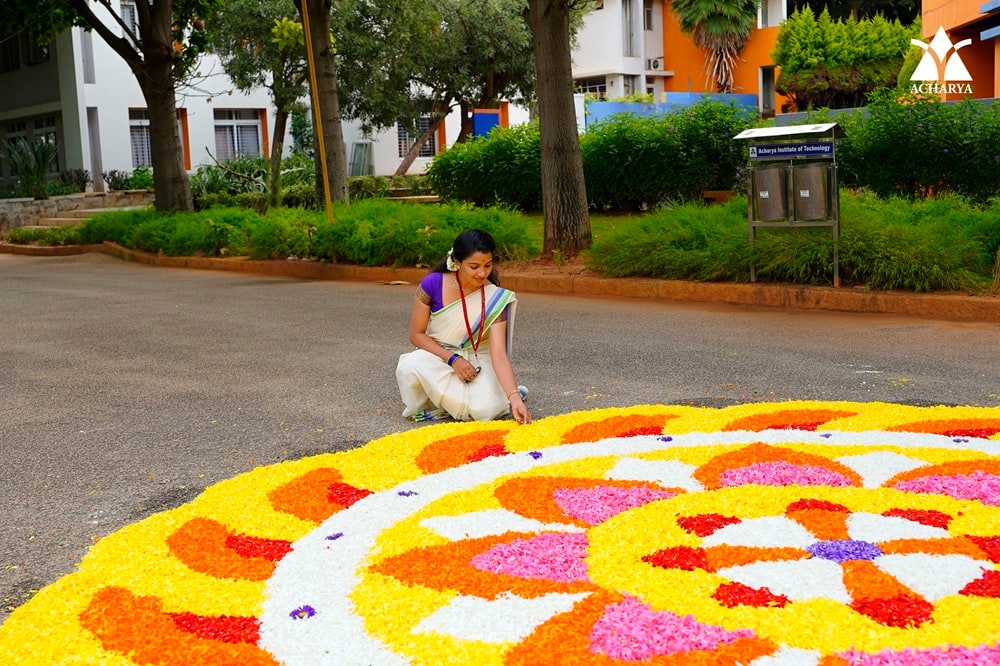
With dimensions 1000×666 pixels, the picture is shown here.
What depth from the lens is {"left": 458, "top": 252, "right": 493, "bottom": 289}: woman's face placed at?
6.14 meters

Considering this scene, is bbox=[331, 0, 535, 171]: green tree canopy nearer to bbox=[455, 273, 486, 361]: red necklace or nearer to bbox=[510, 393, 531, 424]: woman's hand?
bbox=[455, 273, 486, 361]: red necklace

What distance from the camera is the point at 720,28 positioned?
46.4 metres

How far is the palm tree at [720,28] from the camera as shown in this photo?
152ft

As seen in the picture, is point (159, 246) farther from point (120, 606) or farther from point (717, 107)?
point (120, 606)

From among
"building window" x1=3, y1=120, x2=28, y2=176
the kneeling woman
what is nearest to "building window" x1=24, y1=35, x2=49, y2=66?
"building window" x1=3, y1=120, x2=28, y2=176

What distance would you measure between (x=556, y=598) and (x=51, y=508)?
2507 mm

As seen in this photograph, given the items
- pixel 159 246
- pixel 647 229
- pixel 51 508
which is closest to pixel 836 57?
pixel 159 246

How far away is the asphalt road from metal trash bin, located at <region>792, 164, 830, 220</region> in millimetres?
1205

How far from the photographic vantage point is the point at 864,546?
3955mm

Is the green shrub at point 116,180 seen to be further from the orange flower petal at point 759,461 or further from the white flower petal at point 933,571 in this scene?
the white flower petal at point 933,571

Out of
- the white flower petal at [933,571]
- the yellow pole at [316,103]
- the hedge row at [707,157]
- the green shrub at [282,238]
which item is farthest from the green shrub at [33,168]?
the white flower petal at [933,571]

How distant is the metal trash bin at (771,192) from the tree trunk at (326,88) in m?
8.73

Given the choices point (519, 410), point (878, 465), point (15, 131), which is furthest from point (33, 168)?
point (878, 465)

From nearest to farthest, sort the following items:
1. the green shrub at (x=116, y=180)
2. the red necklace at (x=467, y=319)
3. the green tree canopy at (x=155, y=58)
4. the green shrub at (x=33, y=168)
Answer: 1. the red necklace at (x=467, y=319)
2. the green tree canopy at (x=155, y=58)
3. the green shrub at (x=33, y=168)
4. the green shrub at (x=116, y=180)
